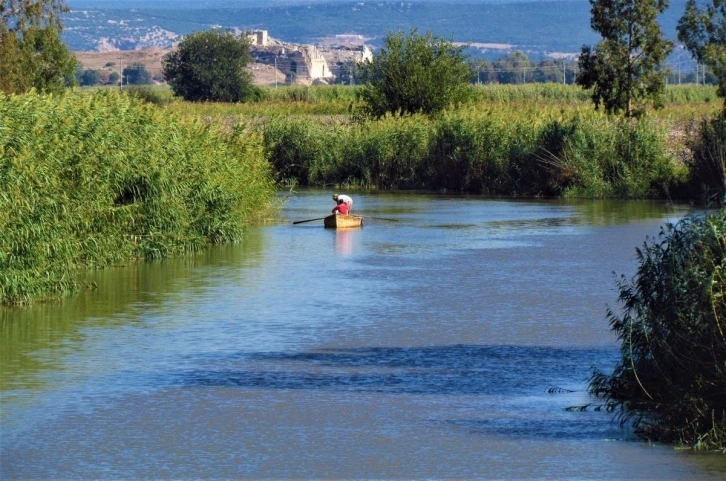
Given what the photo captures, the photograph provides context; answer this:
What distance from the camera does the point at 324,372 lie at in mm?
12398

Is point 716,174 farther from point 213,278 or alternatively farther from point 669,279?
point 669,279

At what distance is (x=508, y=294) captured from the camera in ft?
58.2

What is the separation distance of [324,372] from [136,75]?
181044mm

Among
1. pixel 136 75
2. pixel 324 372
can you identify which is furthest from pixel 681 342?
pixel 136 75

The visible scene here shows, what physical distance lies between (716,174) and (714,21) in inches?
272

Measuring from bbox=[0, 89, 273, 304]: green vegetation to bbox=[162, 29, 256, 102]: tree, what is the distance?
239 feet

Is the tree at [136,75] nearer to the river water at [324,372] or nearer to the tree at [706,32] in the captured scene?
the tree at [706,32]

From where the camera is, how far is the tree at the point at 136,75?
188 metres

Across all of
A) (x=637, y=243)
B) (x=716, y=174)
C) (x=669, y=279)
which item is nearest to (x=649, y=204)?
(x=716, y=174)

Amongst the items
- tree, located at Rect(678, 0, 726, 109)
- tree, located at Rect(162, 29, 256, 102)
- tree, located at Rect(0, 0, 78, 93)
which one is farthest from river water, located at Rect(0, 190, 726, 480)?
tree, located at Rect(162, 29, 256, 102)

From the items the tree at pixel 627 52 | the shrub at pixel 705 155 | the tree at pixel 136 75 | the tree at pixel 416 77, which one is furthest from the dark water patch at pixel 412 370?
the tree at pixel 136 75

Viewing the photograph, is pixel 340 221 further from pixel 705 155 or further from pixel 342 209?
pixel 705 155

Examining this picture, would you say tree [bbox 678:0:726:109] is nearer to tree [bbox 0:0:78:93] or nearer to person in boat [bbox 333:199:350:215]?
person in boat [bbox 333:199:350:215]

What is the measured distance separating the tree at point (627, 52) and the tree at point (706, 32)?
2.56 m
